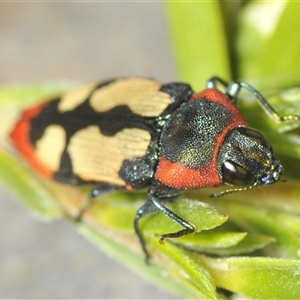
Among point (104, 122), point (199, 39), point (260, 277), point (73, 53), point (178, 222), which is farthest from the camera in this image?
point (73, 53)

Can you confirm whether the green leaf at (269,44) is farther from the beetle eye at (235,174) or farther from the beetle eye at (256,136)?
A: the beetle eye at (235,174)

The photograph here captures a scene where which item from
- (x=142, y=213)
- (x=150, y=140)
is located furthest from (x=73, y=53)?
(x=142, y=213)

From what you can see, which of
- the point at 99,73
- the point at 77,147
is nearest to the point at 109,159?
the point at 77,147

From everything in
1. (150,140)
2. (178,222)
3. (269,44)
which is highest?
(269,44)

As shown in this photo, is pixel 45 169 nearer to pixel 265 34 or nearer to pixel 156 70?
pixel 265 34

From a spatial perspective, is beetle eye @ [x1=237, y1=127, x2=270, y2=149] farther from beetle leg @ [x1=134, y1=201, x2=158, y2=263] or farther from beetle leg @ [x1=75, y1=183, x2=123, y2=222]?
beetle leg @ [x1=75, y1=183, x2=123, y2=222]

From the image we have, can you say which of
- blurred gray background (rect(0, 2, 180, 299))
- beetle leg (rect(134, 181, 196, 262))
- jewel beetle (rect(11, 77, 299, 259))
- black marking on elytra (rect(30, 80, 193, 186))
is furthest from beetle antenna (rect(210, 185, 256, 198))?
blurred gray background (rect(0, 2, 180, 299))

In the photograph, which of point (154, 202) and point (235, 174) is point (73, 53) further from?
point (235, 174)
